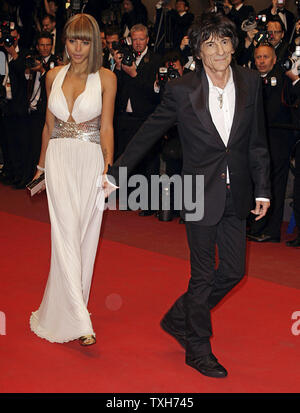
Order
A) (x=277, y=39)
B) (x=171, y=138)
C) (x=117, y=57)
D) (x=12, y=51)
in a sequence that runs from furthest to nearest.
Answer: (x=12, y=51) < (x=117, y=57) < (x=171, y=138) < (x=277, y=39)

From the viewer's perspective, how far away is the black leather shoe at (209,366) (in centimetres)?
370

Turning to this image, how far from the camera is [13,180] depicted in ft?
33.1

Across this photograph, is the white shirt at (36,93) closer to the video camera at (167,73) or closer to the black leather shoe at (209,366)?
the video camera at (167,73)

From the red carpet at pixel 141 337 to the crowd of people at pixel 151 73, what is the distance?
55.8 inches

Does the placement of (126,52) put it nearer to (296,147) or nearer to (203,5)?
(296,147)

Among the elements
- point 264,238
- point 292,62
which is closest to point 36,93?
point 292,62

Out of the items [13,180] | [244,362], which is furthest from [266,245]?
[13,180]

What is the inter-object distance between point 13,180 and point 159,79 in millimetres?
3157

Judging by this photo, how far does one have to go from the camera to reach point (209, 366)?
3715 mm

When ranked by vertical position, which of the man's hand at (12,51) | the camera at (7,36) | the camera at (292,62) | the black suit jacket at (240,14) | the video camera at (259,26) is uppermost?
the black suit jacket at (240,14)

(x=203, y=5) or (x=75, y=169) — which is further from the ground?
(x=203, y=5)

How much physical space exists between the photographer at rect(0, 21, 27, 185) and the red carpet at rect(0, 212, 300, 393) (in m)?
3.75

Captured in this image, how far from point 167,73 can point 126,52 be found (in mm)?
702
